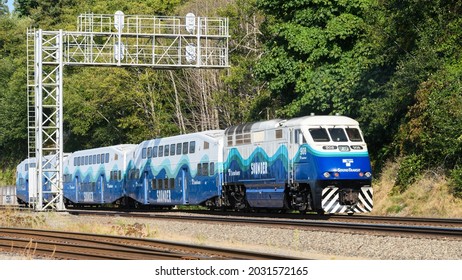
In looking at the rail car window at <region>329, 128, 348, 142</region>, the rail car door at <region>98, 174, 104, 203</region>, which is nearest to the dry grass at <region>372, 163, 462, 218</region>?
the rail car window at <region>329, 128, 348, 142</region>

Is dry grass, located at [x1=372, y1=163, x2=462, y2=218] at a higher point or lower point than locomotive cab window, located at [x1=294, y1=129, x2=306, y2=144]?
lower

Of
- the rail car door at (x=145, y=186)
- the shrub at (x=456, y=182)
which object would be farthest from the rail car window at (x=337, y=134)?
the rail car door at (x=145, y=186)

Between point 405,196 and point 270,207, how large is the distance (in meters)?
5.74

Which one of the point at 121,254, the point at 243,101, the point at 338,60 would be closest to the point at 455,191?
the point at 338,60

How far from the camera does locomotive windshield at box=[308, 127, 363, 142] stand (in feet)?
105

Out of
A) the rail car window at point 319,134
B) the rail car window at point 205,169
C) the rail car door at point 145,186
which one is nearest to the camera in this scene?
the rail car window at point 319,134

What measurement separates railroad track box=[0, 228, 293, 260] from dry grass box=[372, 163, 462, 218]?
13.4 metres

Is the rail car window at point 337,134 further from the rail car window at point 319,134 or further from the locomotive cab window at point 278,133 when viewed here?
the locomotive cab window at point 278,133

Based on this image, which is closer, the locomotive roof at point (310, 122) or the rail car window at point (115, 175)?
the locomotive roof at point (310, 122)

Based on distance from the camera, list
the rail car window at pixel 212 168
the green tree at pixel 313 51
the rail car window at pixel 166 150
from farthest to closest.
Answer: the rail car window at pixel 166 150 < the green tree at pixel 313 51 < the rail car window at pixel 212 168

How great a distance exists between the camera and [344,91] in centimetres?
4231

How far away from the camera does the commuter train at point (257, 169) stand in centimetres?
3150

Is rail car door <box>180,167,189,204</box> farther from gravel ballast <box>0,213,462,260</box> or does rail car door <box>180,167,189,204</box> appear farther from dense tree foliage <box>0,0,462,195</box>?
gravel ballast <box>0,213,462,260</box>
